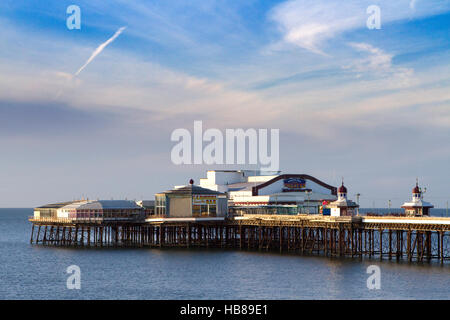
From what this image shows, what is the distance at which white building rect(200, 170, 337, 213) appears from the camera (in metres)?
128

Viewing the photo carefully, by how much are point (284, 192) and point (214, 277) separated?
60.6 meters

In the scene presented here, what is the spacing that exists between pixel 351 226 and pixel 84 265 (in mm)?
31689

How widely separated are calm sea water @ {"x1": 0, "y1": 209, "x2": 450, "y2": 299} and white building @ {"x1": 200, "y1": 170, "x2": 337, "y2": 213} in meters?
30.5

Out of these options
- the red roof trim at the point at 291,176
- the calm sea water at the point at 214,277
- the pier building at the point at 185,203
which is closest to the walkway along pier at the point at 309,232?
the pier building at the point at 185,203

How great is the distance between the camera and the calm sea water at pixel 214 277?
63097 mm

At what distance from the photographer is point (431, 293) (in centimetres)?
6116

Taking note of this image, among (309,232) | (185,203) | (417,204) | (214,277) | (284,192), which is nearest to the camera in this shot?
(214,277)

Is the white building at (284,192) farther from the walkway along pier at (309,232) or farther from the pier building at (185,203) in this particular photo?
the pier building at (185,203)

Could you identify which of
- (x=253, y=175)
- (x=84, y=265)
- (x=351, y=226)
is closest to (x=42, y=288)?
(x=84, y=265)

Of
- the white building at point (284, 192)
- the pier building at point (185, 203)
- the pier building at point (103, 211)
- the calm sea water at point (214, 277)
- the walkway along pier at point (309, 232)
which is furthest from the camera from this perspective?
the white building at point (284, 192)

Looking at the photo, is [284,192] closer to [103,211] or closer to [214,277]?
[103,211]

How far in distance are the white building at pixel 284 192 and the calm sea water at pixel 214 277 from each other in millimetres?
30503

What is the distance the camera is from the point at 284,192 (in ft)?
436

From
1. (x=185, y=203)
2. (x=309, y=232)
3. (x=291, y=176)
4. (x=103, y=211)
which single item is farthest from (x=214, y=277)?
(x=291, y=176)
